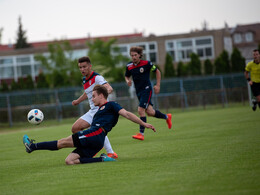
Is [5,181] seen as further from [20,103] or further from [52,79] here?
[52,79]

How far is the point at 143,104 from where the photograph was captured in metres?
12.0

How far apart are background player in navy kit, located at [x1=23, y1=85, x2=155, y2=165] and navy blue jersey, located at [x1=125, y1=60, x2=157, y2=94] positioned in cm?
456

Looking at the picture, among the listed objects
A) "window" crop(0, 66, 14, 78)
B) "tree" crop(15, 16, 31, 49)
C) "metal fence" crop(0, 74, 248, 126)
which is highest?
"tree" crop(15, 16, 31, 49)

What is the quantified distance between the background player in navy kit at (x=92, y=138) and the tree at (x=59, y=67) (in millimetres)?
38276

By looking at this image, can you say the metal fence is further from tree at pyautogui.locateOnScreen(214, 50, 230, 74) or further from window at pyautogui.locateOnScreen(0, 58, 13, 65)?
window at pyautogui.locateOnScreen(0, 58, 13, 65)

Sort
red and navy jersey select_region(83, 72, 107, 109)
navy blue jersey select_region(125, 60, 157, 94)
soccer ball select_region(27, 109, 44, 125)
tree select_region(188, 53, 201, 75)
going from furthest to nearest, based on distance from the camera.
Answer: tree select_region(188, 53, 201, 75) → navy blue jersey select_region(125, 60, 157, 94) → soccer ball select_region(27, 109, 44, 125) → red and navy jersey select_region(83, 72, 107, 109)

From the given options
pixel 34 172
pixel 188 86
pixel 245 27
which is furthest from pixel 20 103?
pixel 245 27

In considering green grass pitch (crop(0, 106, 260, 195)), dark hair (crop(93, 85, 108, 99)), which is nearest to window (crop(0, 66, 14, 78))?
green grass pitch (crop(0, 106, 260, 195))

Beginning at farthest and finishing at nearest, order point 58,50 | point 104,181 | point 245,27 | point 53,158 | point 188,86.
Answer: point 245,27
point 58,50
point 188,86
point 53,158
point 104,181

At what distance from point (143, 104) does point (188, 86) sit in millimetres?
21358

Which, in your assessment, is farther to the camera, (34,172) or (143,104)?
(143,104)

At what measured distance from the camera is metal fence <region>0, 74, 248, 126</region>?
95.0ft

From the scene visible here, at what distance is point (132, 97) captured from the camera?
103ft

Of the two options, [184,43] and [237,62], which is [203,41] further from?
[237,62]
